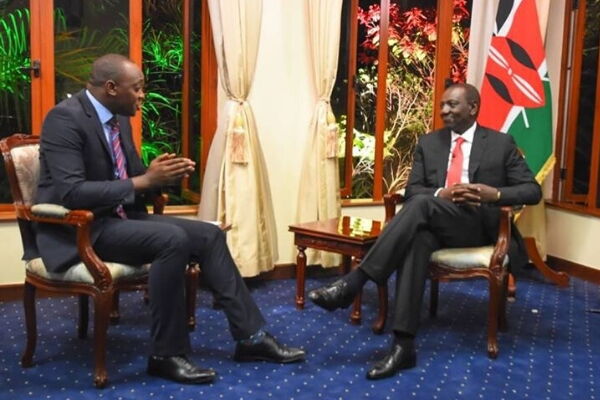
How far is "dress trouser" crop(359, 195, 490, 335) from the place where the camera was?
2971 millimetres

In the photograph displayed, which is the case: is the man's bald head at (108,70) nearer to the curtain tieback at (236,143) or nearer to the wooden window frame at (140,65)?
the wooden window frame at (140,65)

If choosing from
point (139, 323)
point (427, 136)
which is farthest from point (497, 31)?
point (139, 323)

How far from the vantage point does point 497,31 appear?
4.47 metres

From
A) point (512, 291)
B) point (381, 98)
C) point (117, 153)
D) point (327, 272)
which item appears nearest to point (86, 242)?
point (117, 153)

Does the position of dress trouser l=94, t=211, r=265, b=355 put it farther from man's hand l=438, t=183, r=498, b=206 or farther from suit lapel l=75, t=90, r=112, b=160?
man's hand l=438, t=183, r=498, b=206

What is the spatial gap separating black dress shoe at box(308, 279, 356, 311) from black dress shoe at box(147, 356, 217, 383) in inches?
21.2

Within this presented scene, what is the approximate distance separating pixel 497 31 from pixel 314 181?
4.95 feet

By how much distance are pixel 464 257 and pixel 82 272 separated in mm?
1613

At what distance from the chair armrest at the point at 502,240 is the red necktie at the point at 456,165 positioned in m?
0.37

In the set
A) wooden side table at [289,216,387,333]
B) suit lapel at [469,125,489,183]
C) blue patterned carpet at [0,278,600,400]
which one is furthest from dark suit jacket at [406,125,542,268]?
blue patterned carpet at [0,278,600,400]

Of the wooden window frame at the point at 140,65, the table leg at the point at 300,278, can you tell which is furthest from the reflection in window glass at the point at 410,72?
the table leg at the point at 300,278

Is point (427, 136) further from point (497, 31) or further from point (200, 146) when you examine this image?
point (200, 146)

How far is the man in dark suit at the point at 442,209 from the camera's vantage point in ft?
9.77

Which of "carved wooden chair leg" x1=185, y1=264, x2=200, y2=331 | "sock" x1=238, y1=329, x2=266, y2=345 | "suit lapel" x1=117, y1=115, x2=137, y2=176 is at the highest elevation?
"suit lapel" x1=117, y1=115, x2=137, y2=176
